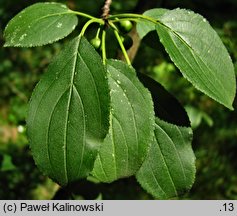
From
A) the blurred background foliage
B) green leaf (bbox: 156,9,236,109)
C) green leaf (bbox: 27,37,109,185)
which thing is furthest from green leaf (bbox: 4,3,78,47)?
the blurred background foliage

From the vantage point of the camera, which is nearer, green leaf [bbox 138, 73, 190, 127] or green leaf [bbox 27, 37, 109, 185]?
green leaf [bbox 27, 37, 109, 185]

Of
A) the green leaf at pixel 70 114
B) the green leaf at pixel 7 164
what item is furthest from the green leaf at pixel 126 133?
the green leaf at pixel 7 164

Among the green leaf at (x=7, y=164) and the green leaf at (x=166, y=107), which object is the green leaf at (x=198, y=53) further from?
the green leaf at (x=7, y=164)

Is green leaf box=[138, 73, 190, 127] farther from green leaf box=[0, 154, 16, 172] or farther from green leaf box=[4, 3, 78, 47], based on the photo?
green leaf box=[0, 154, 16, 172]

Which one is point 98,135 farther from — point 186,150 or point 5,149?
point 5,149

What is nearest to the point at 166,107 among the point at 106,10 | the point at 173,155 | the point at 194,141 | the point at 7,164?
the point at 173,155

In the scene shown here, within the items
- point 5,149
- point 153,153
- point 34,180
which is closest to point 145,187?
point 153,153
